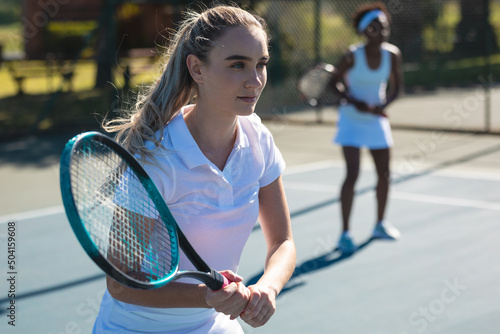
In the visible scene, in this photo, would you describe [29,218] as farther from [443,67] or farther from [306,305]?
[443,67]

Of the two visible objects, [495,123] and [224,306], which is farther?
[495,123]

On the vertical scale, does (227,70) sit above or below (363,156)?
above

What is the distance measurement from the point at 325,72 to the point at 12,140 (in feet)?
21.4

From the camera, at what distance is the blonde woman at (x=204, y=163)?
192cm

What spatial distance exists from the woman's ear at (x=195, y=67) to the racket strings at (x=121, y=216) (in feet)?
1.11

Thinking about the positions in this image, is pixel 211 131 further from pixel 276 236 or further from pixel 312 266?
pixel 312 266

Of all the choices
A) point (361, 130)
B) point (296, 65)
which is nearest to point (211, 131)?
point (361, 130)

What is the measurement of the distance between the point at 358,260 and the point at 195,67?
3297mm

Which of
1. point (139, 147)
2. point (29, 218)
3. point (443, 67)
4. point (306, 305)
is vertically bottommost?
point (443, 67)

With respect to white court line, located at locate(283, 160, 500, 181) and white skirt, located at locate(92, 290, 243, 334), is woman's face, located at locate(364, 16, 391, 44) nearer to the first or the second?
white court line, located at locate(283, 160, 500, 181)

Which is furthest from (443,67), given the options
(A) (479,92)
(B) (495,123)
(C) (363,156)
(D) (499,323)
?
(D) (499,323)

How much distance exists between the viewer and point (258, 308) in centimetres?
189

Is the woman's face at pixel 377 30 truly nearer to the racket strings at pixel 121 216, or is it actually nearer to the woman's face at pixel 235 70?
the woman's face at pixel 235 70

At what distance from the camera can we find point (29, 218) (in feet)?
21.1
